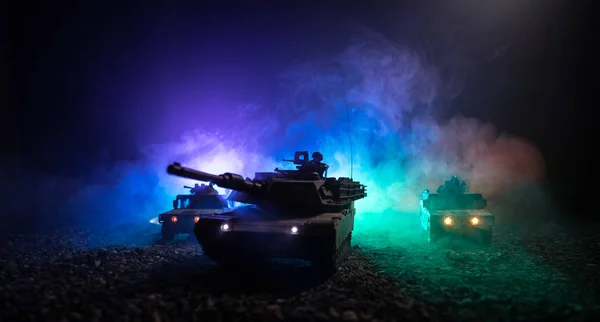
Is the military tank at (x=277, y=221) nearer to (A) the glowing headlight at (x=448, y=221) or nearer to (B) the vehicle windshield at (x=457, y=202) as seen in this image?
(A) the glowing headlight at (x=448, y=221)

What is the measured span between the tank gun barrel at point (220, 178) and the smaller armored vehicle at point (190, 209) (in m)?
3.51

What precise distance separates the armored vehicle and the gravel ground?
69cm

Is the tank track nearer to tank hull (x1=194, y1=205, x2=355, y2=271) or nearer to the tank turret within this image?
tank hull (x1=194, y1=205, x2=355, y2=271)

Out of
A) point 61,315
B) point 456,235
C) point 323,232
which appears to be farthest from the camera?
point 456,235

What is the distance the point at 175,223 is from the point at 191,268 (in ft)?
13.5

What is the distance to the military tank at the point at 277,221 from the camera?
24.1 ft

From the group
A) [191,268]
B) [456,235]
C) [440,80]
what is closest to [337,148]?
[440,80]

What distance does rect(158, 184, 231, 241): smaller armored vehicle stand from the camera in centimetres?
1224

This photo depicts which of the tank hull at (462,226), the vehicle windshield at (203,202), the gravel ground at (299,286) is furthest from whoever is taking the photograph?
the vehicle windshield at (203,202)

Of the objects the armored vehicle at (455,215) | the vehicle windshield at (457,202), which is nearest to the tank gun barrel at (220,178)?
the armored vehicle at (455,215)

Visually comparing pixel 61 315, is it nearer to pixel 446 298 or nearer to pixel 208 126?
pixel 446 298

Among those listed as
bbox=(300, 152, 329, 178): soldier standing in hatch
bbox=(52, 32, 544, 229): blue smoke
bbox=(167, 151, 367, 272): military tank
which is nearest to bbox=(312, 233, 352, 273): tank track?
bbox=(167, 151, 367, 272): military tank

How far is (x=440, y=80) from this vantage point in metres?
20.3

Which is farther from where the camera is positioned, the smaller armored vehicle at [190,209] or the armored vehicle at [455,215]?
the smaller armored vehicle at [190,209]
